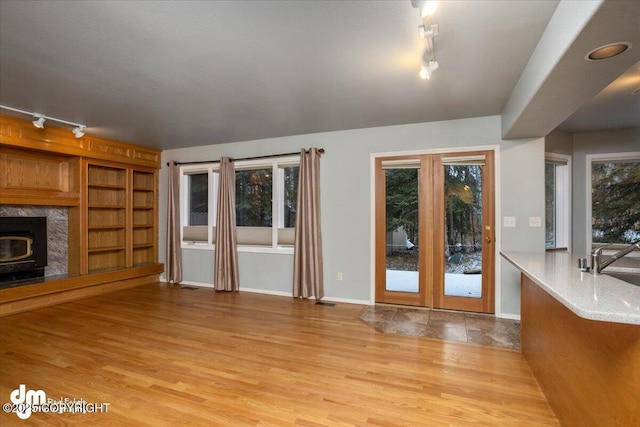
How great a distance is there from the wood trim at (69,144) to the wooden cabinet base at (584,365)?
5.98 metres

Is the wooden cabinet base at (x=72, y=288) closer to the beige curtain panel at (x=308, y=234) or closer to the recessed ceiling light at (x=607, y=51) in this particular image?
the beige curtain panel at (x=308, y=234)

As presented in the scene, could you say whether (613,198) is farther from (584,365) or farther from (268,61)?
(268,61)

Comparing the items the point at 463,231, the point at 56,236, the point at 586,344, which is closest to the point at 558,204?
the point at 463,231

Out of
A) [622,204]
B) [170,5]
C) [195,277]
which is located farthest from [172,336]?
[622,204]

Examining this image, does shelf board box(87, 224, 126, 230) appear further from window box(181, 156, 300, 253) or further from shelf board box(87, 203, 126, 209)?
window box(181, 156, 300, 253)

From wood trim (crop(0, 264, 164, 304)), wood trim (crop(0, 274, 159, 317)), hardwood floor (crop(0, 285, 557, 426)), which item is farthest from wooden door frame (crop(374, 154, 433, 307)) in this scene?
wood trim (crop(0, 274, 159, 317))

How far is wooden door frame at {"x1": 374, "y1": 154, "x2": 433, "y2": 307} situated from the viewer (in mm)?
4078

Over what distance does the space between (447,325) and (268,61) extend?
3.30 metres

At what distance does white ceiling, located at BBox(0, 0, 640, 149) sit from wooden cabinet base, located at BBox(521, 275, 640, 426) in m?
1.49

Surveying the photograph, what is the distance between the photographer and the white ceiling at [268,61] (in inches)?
72.1

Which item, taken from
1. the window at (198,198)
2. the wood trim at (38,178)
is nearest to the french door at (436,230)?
the window at (198,198)

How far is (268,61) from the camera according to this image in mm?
2428

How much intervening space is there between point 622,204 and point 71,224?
8396 mm

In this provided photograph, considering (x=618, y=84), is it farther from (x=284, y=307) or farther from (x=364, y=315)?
(x=284, y=307)
